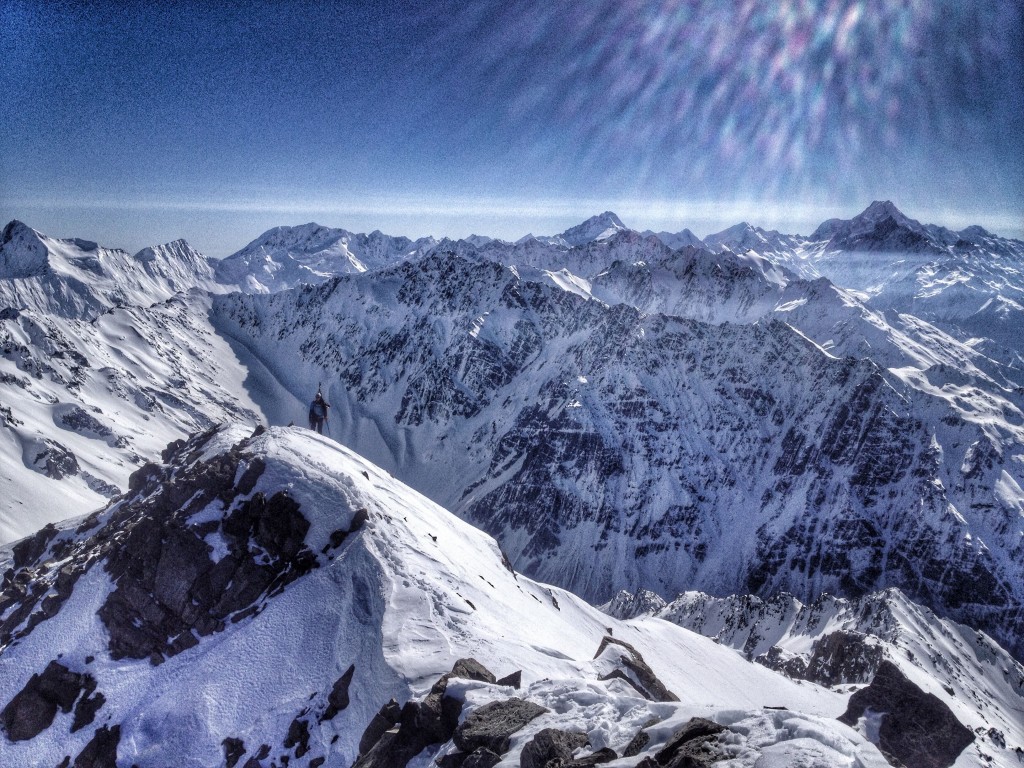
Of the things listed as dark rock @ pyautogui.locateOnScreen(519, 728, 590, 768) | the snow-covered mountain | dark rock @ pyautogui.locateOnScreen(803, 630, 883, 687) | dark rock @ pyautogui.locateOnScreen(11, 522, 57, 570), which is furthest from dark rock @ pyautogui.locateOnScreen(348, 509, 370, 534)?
dark rock @ pyautogui.locateOnScreen(803, 630, 883, 687)

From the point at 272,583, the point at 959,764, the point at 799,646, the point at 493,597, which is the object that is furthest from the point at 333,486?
the point at 799,646

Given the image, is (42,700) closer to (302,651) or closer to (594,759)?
(302,651)

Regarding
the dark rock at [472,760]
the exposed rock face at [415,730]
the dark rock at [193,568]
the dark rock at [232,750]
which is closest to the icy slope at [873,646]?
the exposed rock face at [415,730]

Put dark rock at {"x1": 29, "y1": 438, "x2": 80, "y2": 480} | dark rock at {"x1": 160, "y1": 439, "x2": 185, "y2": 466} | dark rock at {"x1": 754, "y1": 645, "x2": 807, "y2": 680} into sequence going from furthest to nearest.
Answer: dark rock at {"x1": 29, "y1": 438, "x2": 80, "y2": 480} < dark rock at {"x1": 754, "y1": 645, "x2": 807, "y2": 680} < dark rock at {"x1": 160, "y1": 439, "x2": 185, "y2": 466}

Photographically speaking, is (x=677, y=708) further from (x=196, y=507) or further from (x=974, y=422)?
(x=974, y=422)

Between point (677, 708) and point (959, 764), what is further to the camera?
point (959, 764)

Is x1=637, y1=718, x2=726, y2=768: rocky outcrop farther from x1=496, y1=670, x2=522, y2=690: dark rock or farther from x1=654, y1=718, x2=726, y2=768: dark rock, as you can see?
x1=496, y1=670, x2=522, y2=690: dark rock
